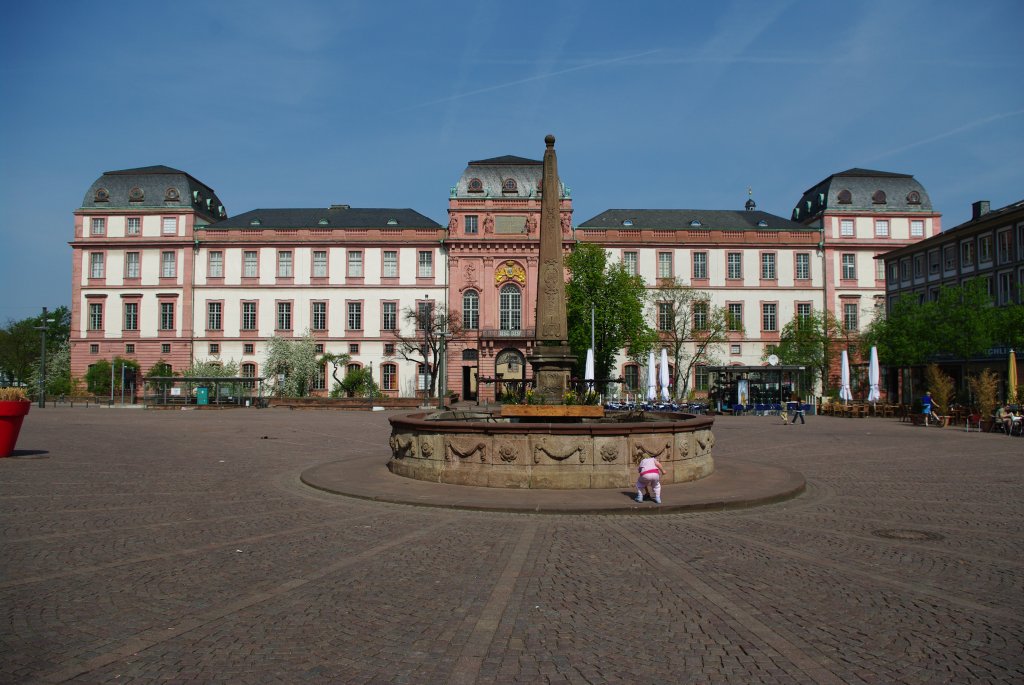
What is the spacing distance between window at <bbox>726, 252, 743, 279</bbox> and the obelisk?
5272 cm

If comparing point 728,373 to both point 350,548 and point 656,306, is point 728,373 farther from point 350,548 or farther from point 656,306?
point 350,548

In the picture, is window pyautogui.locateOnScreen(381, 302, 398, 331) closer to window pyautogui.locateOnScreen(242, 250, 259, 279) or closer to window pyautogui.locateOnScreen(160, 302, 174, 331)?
window pyautogui.locateOnScreen(242, 250, 259, 279)

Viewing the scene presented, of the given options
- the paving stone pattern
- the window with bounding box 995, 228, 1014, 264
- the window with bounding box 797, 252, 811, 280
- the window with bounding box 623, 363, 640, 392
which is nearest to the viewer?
the paving stone pattern

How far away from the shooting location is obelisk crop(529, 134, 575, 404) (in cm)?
1539

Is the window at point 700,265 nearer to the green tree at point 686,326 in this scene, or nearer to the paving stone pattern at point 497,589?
the green tree at point 686,326

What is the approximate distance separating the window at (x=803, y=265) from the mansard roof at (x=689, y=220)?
2.46 m

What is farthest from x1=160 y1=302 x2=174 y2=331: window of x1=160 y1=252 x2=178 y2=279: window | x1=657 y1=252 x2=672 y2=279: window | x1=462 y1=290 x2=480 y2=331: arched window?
x1=657 y1=252 x2=672 y2=279: window

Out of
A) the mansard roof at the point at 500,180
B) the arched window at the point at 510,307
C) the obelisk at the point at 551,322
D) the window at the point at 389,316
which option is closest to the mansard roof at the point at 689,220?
the mansard roof at the point at 500,180

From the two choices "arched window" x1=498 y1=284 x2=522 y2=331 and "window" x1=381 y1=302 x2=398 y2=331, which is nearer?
"arched window" x1=498 y1=284 x2=522 y2=331

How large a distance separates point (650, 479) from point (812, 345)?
5436 cm

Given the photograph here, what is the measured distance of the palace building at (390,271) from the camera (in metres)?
62.3

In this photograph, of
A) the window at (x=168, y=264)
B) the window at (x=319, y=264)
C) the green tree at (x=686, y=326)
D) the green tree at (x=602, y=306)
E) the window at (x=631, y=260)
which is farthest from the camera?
the window at (x=631, y=260)

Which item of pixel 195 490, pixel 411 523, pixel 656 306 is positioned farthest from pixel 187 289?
pixel 411 523

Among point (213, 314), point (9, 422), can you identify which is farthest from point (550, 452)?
point (213, 314)
